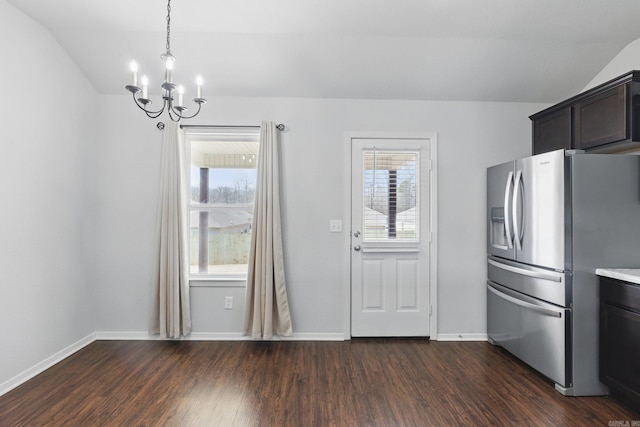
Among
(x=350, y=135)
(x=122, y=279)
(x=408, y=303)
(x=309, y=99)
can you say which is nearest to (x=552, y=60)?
(x=350, y=135)

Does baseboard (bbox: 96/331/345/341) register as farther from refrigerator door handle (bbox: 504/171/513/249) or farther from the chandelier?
the chandelier

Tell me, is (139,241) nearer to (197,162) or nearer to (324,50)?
(197,162)

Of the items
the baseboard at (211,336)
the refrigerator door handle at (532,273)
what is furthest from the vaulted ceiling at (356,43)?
the baseboard at (211,336)

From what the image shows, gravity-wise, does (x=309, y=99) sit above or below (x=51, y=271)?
above

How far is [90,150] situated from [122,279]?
4.33 feet

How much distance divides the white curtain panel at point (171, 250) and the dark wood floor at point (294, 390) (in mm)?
275

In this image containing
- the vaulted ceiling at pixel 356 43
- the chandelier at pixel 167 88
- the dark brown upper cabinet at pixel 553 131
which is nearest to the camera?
the chandelier at pixel 167 88

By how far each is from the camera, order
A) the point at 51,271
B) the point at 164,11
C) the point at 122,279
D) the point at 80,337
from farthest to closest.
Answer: the point at 122,279 → the point at 80,337 → the point at 51,271 → the point at 164,11

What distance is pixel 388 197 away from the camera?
3375mm

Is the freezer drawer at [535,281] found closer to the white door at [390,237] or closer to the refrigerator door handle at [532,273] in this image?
the refrigerator door handle at [532,273]

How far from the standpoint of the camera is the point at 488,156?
3359 millimetres

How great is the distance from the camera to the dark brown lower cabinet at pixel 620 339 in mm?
2035

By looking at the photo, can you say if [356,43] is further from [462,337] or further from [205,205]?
[462,337]

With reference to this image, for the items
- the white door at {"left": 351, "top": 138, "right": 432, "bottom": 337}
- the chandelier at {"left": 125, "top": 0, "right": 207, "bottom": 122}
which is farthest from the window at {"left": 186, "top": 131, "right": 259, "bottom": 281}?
the chandelier at {"left": 125, "top": 0, "right": 207, "bottom": 122}
